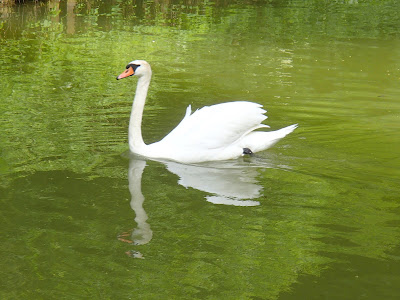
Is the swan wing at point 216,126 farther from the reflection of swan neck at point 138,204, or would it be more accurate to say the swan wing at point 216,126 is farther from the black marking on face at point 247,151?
the reflection of swan neck at point 138,204

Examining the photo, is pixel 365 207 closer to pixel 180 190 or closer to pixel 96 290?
pixel 180 190

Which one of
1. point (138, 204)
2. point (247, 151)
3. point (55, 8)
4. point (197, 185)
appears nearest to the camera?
point (138, 204)

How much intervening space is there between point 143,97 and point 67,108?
202cm

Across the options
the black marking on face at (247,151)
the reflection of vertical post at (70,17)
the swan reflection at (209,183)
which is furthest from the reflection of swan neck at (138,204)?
the reflection of vertical post at (70,17)

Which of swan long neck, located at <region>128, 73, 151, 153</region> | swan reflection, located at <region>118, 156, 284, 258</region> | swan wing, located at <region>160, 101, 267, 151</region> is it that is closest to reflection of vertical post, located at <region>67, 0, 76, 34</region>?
swan long neck, located at <region>128, 73, 151, 153</region>

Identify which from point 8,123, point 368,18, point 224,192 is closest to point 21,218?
point 224,192

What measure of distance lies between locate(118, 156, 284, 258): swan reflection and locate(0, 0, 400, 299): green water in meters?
0.02

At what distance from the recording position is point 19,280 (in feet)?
15.5

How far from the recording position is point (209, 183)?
6.69 m

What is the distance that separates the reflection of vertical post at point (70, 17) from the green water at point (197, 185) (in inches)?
104

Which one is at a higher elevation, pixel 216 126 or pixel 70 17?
pixel 70 17

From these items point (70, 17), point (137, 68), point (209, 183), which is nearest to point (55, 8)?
point (70, 17)

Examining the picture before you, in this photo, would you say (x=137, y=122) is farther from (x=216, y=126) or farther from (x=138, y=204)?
(x=138, y=204)

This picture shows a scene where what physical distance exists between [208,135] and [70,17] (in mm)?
12052
